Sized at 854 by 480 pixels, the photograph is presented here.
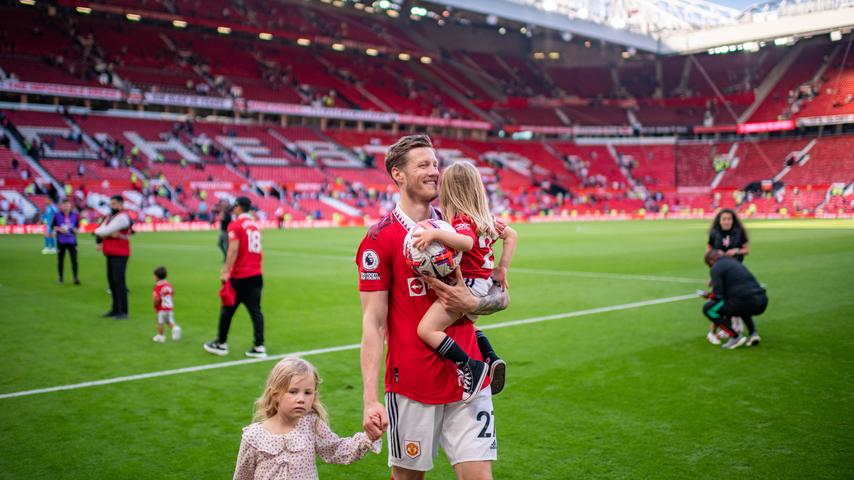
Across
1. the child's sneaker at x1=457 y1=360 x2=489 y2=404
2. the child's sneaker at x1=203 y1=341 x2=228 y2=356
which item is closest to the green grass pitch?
the child's sneaker at x1=203 y1=341 x2=228 y2=356

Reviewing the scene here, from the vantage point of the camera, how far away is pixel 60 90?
49312 mm

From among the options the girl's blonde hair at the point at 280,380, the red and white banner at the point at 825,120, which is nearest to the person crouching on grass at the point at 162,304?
the girl's blonde hair at the point at 280,380

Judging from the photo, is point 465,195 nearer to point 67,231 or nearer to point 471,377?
point 471,377

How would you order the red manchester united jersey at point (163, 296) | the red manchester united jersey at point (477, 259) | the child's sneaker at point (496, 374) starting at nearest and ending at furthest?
the red manchester united jersey at point (477, 259) < the child's sneaker at point (496, 374) < the red manchester united jersey at point (163, 296)

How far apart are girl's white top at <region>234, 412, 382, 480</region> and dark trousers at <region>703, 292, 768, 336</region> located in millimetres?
7258

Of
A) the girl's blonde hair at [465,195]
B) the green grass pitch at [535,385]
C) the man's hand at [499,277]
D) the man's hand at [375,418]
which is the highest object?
the girl's blonde hair at [465,195]

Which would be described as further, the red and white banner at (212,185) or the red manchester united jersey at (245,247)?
the red and white banner at (212,185)

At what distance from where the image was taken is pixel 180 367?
888 cm

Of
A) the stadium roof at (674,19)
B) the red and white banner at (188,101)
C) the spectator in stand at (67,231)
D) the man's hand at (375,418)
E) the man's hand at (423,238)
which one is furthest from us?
the stadium roof at (674,19)

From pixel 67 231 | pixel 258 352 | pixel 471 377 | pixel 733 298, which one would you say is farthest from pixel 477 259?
pixel 67 231

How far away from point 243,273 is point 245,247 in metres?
0.37

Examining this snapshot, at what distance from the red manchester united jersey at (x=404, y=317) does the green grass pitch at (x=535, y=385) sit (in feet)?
7.12

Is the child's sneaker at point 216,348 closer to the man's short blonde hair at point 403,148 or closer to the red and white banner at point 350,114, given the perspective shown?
the man's short blonde hair at point 403,148

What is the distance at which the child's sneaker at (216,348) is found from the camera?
9609 mm
